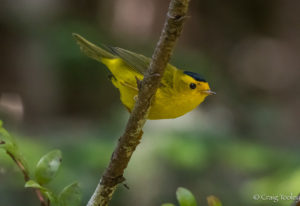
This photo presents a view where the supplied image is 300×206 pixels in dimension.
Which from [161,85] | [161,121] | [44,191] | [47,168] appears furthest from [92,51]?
[161,121]

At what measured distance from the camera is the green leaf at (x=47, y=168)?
1.36 m

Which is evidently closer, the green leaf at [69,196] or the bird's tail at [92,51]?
the green leaf at [69,196]

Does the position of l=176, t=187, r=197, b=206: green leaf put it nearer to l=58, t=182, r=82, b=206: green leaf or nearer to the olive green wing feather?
l=58, t=182, r=82, b=206: green leaf

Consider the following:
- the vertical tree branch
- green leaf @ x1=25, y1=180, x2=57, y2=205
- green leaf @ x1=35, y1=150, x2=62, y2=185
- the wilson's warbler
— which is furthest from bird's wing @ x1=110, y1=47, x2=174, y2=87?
green leaf @ x1=25, y1=180, x2=57, y2=205

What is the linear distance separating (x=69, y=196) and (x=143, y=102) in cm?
41

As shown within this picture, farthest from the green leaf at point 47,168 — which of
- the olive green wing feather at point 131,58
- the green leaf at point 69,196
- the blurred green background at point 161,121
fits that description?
the blurred green background at point 161,121

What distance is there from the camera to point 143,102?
1591 millimetres

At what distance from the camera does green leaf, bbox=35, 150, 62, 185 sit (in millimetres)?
1358

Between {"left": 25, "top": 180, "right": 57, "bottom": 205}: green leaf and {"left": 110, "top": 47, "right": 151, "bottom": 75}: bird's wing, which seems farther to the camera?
{"left": 110, "top": 47, "right": 151, "bottom": 75}: bird's wing

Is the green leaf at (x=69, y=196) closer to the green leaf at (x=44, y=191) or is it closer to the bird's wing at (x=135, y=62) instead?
the green leaf at (x=44, y=191)

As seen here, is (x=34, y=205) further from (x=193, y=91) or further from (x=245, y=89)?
(x=245, y=89)

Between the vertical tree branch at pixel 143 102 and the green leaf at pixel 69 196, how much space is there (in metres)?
0.25

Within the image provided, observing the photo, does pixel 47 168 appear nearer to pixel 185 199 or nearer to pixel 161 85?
pixel 185 199

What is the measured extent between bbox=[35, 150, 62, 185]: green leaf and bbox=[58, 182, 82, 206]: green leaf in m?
0.06
